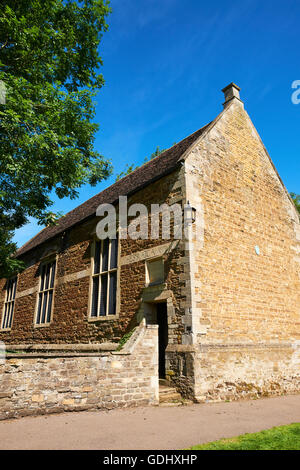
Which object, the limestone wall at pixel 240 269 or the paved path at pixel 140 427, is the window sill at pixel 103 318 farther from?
the paved path at pixel 140 427

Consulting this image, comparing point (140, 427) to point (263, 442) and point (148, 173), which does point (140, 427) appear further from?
point (148, 173)

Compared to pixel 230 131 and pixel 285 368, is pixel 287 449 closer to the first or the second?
pixel 285 368

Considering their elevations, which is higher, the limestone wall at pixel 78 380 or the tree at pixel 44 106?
the tree at pixel 44 106

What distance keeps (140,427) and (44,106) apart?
8637 mm

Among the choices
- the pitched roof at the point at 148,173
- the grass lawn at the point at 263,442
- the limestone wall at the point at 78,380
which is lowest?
the grass lawn at the point at 263,442

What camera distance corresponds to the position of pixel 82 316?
12523 mm

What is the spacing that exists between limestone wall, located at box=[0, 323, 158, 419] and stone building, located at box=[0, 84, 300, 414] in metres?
0.62

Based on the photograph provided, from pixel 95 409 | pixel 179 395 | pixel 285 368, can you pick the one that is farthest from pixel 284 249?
pixel 95 409

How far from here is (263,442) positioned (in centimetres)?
471

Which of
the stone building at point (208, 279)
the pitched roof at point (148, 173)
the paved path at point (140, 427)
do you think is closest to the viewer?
the paved path at point (140, 427)

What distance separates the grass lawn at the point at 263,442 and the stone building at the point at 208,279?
293 cm

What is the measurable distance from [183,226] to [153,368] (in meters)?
3.92

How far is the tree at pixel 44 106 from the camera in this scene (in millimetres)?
8844

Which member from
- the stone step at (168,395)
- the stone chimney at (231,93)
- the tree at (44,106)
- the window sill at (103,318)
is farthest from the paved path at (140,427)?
the stone chimney at (231,93)
